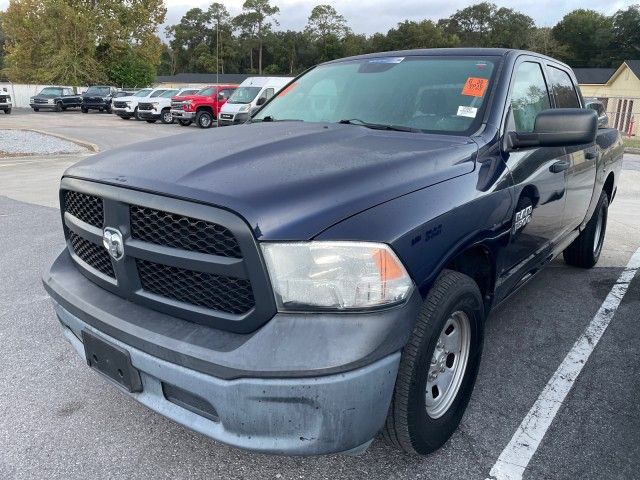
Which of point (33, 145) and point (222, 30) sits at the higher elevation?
point (222, 30)

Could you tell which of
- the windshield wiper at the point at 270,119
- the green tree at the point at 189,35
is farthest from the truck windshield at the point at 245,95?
the green tree at the point at 189,35

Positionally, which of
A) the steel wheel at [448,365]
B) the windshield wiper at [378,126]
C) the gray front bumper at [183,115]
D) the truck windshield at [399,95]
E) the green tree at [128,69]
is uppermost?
the green tree at [128,69]

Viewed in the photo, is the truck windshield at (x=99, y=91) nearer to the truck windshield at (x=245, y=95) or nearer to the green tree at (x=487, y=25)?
the truck windshield at (x=245, y=95)

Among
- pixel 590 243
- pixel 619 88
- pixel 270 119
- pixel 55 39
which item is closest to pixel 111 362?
pixel 270 119

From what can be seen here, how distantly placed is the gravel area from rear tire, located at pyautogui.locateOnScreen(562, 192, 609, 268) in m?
12.7

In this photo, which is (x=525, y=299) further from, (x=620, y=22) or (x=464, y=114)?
(x=620, y=22)

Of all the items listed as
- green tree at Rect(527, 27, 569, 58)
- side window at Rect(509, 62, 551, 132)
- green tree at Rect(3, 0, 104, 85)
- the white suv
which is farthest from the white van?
green tree at Rect(527, 27, 569, 58)

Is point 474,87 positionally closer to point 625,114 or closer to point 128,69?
point 625,114

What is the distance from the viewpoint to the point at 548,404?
9.39 feet

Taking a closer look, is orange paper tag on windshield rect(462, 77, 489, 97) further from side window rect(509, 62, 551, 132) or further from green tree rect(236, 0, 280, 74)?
green tree rect(236, 0, 280, 74)

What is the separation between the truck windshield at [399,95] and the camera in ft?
9.53

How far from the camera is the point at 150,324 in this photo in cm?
202

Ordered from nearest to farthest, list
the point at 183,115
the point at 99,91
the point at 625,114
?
the point at 183,115 → the point at 99,91 → the point at 625,114

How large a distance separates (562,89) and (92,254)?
3542 millimetres
